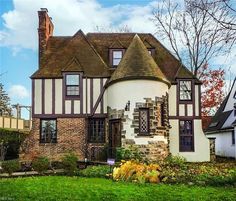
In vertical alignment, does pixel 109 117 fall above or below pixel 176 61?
below

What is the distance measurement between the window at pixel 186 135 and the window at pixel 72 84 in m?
6.48

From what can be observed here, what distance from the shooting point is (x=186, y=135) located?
22297 mm

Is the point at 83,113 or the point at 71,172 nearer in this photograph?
the point at 71,172

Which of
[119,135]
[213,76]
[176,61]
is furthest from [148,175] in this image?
[213,76]

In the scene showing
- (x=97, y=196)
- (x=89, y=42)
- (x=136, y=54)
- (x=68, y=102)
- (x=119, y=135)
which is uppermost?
(x=89, y=42)

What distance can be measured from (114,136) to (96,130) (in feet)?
6.95

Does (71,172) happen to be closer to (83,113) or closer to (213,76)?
(83,113)

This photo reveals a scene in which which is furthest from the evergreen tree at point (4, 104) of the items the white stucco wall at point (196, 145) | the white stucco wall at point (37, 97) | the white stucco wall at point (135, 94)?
the white stucco wall at point (135, 94)

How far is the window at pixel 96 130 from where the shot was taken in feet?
71.0

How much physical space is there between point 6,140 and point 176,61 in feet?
39.3

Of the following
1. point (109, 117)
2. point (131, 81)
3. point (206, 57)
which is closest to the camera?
point (131, 81)

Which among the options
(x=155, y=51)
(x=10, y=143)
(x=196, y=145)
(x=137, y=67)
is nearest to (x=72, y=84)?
(x=137, y=67)

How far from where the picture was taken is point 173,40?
1157 inches

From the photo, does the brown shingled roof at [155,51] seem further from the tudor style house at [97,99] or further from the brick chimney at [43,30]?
the brick chimney at [43,30]
